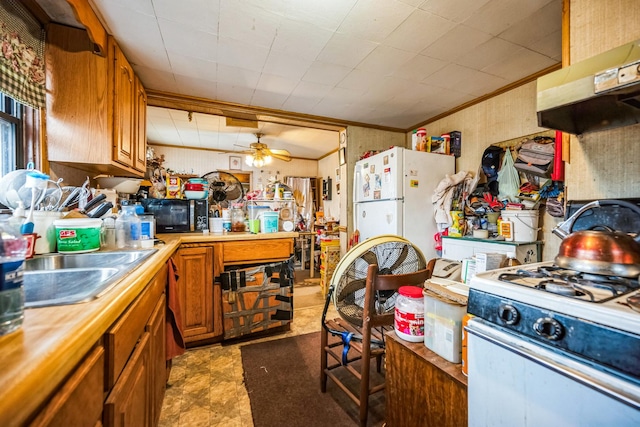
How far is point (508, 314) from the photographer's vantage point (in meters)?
0.73

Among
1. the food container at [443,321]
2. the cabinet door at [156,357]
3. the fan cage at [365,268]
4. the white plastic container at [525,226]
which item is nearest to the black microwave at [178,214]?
the cabinet door at [156,357]

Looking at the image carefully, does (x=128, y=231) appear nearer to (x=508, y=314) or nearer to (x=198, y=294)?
(x=198, y=294)

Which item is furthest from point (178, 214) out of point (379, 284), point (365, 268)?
point (379, 284)

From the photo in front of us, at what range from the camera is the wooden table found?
0.90 meters

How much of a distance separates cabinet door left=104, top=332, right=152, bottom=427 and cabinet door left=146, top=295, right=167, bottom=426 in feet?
0.20

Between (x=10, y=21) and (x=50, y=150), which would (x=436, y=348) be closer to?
(x=50, y=150)

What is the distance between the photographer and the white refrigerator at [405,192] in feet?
9.39

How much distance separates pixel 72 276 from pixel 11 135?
1122mm

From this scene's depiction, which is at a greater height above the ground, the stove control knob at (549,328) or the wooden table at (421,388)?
the stove control knob at (549,328)

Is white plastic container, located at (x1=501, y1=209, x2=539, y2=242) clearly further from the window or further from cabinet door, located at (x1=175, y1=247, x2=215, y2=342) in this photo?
the window

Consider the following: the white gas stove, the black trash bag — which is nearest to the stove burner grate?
the white gas stove

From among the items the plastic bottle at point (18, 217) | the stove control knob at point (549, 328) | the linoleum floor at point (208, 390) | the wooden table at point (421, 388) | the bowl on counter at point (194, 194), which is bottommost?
the linoleum floor at point (208, 390)

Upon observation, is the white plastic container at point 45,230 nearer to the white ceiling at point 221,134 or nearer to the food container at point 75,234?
the food container at point 75,234

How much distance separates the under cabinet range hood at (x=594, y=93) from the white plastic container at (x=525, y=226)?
3.79 feet
